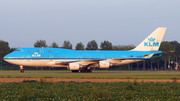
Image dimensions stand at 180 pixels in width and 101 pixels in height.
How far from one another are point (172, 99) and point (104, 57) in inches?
1343

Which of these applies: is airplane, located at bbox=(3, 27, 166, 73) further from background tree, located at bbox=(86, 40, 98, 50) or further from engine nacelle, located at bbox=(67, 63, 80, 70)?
background tree, located at bbox=(86, 40, 98, 50)

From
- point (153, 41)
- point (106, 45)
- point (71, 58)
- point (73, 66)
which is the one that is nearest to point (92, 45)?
point (106, 45)

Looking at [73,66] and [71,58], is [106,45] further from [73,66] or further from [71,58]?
[73,66]

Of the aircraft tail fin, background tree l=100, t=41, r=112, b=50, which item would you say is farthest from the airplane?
background tree l=100, t=41, r=112, b=50

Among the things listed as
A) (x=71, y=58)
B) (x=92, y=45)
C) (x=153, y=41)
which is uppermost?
(x=92, y=45)

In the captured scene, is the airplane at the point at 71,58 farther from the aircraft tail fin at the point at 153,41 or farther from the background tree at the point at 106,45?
the background tree at the point at 106,45

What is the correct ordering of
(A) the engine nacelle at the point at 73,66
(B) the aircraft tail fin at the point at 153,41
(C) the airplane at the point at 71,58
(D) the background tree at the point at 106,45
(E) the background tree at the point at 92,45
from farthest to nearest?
(D) the background tree at the point at 106,45
(E) the background tree at the point at 92,45
(B) the aircraft tail fin at the point at 153,41
(C) the airplane at the point at 71,58
(A) the engine nacelle at the point at 73,66

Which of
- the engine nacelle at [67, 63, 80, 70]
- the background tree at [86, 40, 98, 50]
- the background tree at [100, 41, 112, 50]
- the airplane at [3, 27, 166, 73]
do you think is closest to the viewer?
the engine nacelle at [67, 63, 80, 70]

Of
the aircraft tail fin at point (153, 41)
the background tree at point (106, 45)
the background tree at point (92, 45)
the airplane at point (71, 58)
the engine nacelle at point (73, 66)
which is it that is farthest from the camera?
the background tree at point (106, 45)

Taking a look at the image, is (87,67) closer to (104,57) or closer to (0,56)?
(104,57)

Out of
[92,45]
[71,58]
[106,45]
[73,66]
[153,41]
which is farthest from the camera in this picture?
[106,45]

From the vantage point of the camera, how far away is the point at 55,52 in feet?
150

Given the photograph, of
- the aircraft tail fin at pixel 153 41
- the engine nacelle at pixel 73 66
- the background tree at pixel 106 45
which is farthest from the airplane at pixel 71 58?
the background tree at pixel 106 45

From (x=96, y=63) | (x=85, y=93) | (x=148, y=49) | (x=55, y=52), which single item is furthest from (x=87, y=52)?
(x=85, y=93)
